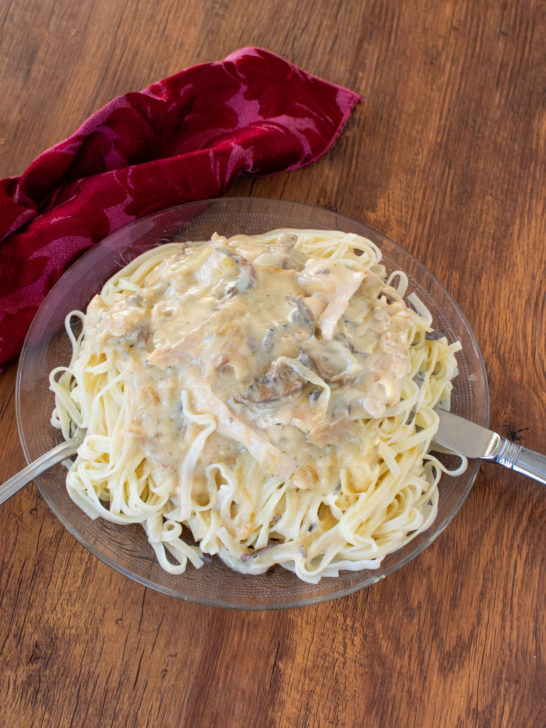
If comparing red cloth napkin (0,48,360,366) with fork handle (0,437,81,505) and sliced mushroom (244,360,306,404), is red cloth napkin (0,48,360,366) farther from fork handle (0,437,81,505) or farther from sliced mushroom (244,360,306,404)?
sliced mushroom (244,360,306,404)

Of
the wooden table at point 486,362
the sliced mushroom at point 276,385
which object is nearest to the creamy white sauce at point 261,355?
the sliced mushroom at point 276,385

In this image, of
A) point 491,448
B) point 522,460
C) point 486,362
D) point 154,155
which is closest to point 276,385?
point 491,448

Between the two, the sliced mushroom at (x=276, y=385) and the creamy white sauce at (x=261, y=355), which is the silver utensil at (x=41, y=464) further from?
the sliced mushroom at (x=276, y=385)

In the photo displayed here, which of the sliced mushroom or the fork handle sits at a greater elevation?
the sliced mushroom

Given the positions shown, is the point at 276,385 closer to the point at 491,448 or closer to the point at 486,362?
the point at 491,448

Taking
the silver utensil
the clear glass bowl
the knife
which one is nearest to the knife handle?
the knife
